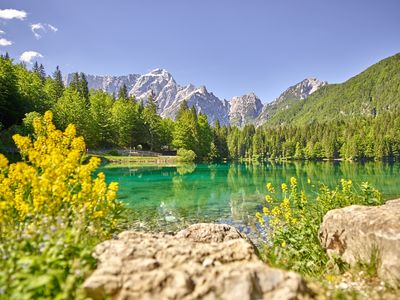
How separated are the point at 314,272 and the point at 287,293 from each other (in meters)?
4.13

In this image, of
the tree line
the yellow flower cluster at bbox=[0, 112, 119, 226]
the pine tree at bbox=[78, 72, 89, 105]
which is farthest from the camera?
the pine tree at bbox=[78, 72, 89, 105]

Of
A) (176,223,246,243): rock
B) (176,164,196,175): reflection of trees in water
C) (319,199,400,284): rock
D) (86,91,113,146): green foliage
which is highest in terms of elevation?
(86,91,113,146): green foliage

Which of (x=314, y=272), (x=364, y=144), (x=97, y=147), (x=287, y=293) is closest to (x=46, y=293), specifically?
(x=287, y=293)

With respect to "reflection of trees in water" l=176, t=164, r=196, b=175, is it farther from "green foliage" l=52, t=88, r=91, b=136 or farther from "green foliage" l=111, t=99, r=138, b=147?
"green foliage" l=111, t=99, r=138, b=147

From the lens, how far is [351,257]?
20.6 feet

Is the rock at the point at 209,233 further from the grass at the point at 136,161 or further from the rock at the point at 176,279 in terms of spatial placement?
the grass at the point at 136,161

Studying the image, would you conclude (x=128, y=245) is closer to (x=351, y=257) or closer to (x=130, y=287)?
(x=130, y=287)

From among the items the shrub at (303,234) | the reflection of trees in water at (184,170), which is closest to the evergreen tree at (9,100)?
the reflection of trees in water at (184,170)

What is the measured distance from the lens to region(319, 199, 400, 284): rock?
5137mm

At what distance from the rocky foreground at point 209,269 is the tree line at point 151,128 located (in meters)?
50.2

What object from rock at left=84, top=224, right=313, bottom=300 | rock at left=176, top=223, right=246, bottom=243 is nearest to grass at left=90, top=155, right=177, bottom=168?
rock at left=176, top=223, right=246, bottom=243

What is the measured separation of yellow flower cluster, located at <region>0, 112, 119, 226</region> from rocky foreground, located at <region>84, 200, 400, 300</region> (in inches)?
41.0

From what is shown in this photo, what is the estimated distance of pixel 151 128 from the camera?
9338 centimetres

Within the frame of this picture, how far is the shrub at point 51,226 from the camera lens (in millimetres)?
3289
